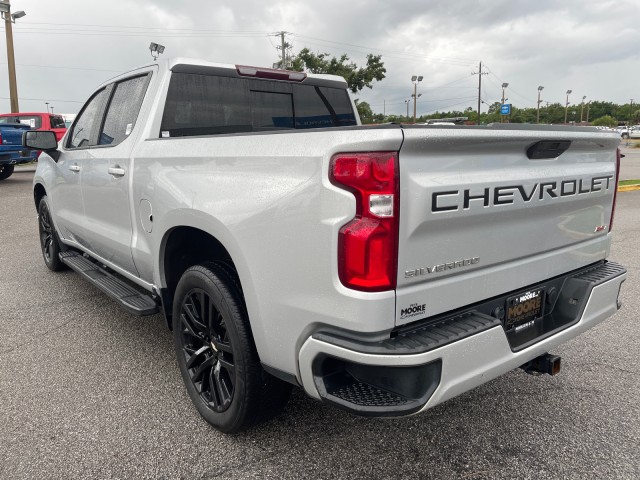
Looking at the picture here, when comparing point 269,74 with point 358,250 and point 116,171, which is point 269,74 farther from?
point 358,250

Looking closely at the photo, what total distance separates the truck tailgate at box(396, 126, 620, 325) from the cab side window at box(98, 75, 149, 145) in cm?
231

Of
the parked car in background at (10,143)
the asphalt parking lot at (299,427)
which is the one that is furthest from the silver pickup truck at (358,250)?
the parked car in background at (10,143)

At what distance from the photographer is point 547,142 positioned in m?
2.31

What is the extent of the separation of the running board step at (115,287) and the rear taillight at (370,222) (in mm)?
1757

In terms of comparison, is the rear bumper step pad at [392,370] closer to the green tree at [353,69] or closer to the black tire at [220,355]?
the black tire at [220,355]

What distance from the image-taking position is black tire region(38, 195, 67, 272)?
17.9 feet

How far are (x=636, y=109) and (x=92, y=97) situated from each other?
13948 cm

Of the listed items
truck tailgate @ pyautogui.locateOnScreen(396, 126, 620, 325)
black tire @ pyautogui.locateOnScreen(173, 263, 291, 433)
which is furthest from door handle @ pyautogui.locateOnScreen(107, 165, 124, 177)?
truck tailgate @ pyautogui.locateOnScreen(396, 126, 620, 325)

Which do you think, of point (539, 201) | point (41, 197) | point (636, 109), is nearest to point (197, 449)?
point (539, 201)

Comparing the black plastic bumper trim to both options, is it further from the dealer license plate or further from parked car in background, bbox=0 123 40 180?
parked car in background, bbox=0 123 40 180

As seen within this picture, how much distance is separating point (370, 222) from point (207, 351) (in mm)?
1406

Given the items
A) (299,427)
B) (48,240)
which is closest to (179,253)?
(299,427)

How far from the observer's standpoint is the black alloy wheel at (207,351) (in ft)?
8.43

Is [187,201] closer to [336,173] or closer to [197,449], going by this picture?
[336,173]
